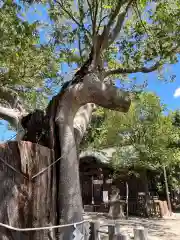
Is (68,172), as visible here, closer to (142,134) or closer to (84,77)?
(84,77)

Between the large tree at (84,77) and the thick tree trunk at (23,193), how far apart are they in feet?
1.07

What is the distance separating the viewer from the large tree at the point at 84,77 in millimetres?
3748

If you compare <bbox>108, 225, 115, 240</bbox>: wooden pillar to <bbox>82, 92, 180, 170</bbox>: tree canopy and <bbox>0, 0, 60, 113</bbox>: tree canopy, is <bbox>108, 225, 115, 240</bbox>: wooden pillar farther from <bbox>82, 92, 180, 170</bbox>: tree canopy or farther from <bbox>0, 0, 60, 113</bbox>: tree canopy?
<bbox>82, 92, 180, 170</bbox>: tree canopy

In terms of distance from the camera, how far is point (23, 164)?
3.17m

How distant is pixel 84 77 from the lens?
4.33 m

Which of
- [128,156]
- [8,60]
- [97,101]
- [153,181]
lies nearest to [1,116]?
[97,101]

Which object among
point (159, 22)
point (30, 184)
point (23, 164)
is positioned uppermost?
point (159, 22)

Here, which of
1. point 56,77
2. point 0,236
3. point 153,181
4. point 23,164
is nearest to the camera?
point 0,236

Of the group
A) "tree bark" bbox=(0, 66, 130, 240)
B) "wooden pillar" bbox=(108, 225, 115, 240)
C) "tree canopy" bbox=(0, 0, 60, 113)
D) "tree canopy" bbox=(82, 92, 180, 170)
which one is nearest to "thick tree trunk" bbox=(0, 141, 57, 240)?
"tree bark" bbox=(0, 66, 130, 240)

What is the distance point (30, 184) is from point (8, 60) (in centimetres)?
572

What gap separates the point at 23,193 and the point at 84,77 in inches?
82.6

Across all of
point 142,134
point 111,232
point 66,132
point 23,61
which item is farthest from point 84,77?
point 142,134

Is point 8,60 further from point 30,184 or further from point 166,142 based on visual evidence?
point 166,142

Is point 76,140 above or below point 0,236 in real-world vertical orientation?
above
